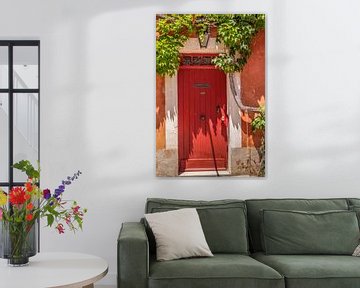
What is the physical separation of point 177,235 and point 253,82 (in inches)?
60.2

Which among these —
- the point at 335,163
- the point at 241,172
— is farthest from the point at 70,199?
the point at 335,163

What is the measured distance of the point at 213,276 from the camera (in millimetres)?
3619

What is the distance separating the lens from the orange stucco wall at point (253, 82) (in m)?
4.78

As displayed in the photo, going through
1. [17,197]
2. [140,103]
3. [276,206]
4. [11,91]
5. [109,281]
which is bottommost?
[109,281]

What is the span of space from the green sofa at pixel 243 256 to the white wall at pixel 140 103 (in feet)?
1.12

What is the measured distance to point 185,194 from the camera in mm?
4777

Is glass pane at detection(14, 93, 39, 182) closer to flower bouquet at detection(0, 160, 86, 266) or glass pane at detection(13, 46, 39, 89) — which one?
glass pane at detection(13, 46, 39, 89)

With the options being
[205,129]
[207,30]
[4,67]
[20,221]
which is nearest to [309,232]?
[205,129]

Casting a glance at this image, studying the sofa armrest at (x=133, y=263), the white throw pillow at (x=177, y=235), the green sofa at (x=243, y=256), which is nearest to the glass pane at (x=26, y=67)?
the green sofa at (x=243, y=256)

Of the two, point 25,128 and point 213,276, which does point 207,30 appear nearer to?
point 25,128

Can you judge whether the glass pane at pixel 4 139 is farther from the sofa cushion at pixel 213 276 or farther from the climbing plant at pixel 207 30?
the sofa cushion at pixel 213 276

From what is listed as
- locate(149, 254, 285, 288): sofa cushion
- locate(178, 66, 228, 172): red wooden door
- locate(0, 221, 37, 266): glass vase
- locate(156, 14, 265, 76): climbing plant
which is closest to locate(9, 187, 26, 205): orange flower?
locate(0, 221, 37, 266): glass vase

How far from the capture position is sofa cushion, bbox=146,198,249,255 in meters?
4.22

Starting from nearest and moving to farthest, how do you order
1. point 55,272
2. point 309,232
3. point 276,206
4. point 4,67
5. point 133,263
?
point 55,272 → point 133,263 → point 309,232 → point 276,206 → point 4,67
